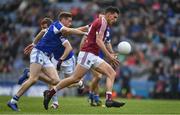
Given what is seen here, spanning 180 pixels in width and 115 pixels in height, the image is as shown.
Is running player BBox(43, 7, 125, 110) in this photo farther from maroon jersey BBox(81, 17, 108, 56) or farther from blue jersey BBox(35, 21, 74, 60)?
blue jersey BBox(35, 21, 74, 60)

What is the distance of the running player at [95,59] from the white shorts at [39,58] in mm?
755

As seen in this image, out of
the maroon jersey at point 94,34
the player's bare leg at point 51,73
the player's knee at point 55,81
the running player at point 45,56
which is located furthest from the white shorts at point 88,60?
the player's knee at point 55,81

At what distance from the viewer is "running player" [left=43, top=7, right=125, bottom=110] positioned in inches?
665

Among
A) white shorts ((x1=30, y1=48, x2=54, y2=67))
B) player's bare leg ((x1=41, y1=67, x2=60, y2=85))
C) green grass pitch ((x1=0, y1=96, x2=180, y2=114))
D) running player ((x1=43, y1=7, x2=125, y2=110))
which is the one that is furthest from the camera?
player's bare leg ((x1=41, y1=67, x2=60, y2=85))

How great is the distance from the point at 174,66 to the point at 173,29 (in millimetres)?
2817

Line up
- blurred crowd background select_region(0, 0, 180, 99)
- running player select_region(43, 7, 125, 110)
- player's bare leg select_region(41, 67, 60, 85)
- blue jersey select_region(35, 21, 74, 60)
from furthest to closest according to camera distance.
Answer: blurred crowd background select_region(0, 0, 180, 99)
player's bare leg select_region(41, 67, 60, 85)
blue jersey select_region(35, 21, 74, 60)
running player select_region(43, 7, 125, 110)

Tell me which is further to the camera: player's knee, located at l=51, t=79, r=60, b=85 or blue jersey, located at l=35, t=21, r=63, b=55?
player's knee, located at l=51, t=79, r=60, b=85

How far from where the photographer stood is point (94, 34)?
682 inches

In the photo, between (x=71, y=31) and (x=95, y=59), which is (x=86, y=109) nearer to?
(x=95, y=59)

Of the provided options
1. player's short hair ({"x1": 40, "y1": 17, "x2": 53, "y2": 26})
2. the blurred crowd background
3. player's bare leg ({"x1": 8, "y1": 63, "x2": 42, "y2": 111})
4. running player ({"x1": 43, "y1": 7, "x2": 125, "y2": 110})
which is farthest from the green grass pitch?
the blurred crowd background

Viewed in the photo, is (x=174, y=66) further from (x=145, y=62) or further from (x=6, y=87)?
(x=6, y=87)

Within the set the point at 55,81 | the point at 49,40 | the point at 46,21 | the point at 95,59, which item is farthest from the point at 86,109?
the point at 46,21

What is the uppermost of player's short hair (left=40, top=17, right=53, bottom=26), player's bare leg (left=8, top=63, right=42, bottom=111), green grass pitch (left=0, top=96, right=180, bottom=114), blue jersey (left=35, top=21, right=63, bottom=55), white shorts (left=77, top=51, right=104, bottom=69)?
player's short hair (left=40, top=17, right=53, bottom=26)

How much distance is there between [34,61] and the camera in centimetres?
1736
